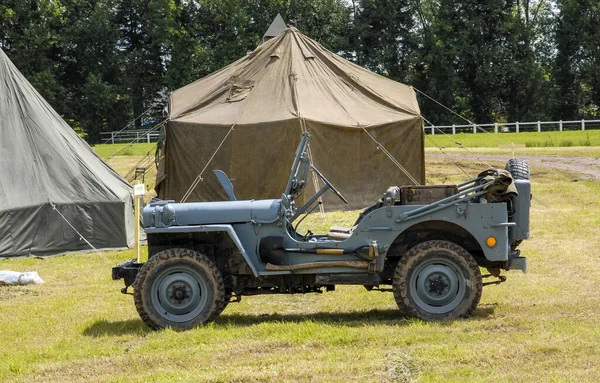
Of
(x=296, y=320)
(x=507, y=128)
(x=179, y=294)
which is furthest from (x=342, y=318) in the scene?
(x=507, y=128)

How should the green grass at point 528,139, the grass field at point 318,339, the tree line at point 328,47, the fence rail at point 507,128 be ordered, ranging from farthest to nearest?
the tree line at point 328,47
the fence rail at point 507,128
the green grass at point 528,139
the grass field at point 318,339

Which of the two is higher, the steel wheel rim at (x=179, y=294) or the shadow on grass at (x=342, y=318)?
the steel wheel rim at (x=179, y=294)

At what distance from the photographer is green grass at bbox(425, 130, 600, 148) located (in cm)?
3400

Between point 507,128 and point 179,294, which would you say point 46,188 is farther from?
point 507,128

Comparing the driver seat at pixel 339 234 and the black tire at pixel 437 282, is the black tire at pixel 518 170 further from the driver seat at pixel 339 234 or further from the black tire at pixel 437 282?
the driver seat at pixel 339 234

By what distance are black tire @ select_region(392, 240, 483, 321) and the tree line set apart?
3939 cm

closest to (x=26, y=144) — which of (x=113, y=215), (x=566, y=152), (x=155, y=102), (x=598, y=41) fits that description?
(x=113, y=215)

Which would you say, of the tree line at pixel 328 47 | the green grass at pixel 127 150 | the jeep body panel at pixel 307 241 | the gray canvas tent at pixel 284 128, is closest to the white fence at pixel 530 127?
the tree line at pixel 328 47

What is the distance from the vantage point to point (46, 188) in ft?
50.6

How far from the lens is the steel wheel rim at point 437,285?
342 inches

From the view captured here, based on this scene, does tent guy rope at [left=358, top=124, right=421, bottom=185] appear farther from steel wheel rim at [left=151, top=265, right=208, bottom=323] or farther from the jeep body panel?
steel wheel rim at [left=151, top=265, right=208, bottom=323]

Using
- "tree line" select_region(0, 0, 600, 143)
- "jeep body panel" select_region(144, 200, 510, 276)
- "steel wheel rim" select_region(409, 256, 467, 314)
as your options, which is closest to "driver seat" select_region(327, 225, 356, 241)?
"jeep body panel" select_region(144, 200, 510, 276)

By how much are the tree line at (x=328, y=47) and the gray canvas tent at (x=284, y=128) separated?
28.1m

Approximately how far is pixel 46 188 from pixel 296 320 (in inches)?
300
